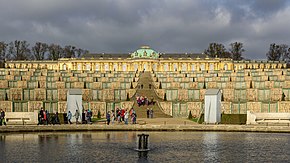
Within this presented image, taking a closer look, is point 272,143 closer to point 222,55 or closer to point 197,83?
point 197,83

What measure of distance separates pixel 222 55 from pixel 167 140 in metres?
153

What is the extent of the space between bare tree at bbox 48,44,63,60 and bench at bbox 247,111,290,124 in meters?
144

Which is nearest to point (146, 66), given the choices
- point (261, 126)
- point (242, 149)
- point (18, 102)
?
point (18, 102)

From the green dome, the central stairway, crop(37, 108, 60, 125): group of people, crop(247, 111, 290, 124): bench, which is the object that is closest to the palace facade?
the green dome

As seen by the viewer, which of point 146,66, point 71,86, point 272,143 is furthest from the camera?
point 146,66

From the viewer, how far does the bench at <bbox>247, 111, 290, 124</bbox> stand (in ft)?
139

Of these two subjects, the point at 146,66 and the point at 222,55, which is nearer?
the point at 146,66

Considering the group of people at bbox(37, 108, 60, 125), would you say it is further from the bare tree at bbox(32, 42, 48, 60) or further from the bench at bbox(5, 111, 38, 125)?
the bare tree at bbox(32, 42, 48, 60)

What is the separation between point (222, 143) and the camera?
29.8 m

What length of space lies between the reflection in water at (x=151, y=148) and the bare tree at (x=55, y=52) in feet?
485

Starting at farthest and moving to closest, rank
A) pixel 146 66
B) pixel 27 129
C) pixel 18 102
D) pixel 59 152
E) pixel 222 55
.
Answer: pixel 222 55
pixel 146 66
pixel 18 102
pixel 27 129
pixel 59 152

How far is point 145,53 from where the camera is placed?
16625 centimetres

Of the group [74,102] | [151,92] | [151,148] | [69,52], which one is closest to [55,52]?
[69,52]

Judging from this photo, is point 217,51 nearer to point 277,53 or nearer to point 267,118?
point 277,53
